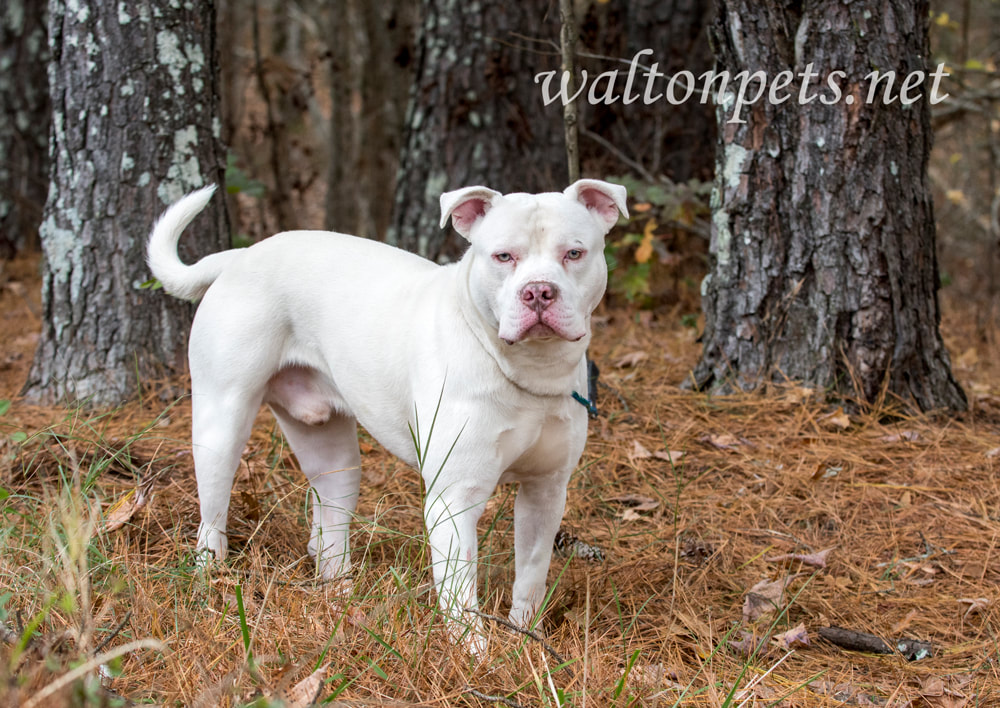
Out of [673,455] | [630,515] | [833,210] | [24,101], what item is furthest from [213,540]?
[24,101]

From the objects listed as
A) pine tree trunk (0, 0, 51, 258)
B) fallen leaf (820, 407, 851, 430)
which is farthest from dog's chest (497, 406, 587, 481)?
pine tree trunk (0, 0, 51, 258)

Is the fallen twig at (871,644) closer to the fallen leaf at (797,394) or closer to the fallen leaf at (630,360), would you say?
the fallen leaf at (797,394)

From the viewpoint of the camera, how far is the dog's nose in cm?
236

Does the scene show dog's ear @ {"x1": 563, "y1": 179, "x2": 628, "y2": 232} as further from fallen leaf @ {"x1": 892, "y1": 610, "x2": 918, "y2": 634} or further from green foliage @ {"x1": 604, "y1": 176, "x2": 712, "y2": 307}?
green foliage @ {"x1": 604, "y1": 176, "x2": 712, "y2": 307}

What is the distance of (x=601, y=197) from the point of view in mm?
2734

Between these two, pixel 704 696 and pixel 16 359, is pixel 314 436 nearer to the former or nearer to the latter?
pixel 704 696

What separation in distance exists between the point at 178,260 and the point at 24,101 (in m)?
5.49

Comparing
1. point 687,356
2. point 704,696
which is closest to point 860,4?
point 687,356

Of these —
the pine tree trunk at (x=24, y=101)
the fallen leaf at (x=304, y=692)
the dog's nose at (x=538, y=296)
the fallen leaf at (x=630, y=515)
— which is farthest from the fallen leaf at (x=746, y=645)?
the pine tree trunk at (x=24, y=101)

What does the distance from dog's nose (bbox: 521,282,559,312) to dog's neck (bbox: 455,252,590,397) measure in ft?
0.57

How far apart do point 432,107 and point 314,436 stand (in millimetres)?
3497

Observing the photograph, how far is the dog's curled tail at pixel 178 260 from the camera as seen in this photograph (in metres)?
3.25

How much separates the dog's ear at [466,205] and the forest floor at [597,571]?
885 millimetres

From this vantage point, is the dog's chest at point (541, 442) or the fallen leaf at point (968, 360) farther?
the fallen leaf at point (968, 360)
